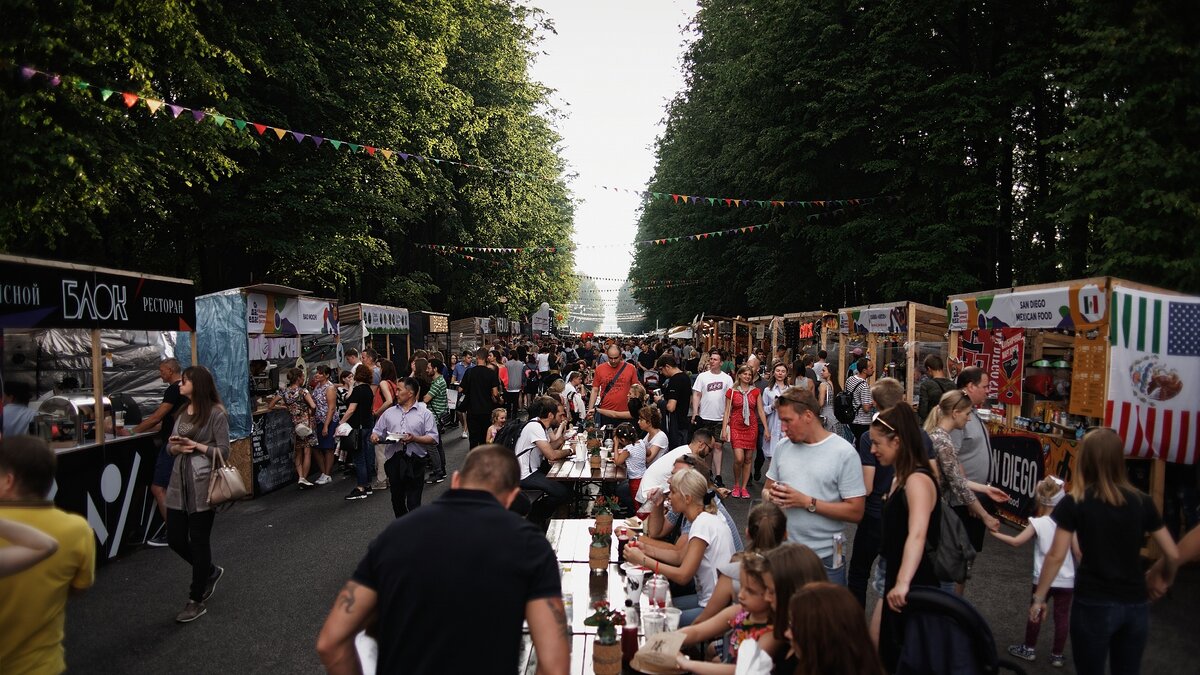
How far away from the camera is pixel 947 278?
58.7ft

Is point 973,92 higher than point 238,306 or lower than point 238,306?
higher

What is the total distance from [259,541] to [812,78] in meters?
18.1

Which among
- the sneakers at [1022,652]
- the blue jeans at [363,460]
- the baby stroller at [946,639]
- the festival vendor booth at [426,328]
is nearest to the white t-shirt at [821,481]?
the baby stroller at [946,639]

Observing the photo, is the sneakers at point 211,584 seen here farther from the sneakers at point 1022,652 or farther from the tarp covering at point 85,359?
the sneakers at point 1022,652

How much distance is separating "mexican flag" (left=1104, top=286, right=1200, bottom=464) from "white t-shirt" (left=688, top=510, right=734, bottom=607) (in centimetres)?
532

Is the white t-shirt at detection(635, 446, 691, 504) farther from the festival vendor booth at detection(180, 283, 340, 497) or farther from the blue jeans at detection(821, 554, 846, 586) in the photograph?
the festival vendor booth at detection(180, 283, 340, 497)

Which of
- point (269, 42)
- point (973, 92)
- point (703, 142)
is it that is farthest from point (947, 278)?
point (269, 42)

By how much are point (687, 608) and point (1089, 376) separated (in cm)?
612

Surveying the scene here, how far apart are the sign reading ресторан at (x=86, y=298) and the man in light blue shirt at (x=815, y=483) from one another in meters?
6.81

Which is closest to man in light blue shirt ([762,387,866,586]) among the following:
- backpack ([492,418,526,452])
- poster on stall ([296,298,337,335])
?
backpack ([492,418,526,452])

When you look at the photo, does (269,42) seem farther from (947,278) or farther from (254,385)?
Result: (947,278)

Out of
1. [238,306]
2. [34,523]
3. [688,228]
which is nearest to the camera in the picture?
[34,523]

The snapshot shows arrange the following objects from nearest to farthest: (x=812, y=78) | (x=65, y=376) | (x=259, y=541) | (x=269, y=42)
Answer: (x=259, y=541), (x=65, y=376), (x=269, y=42), (x=812, y=78)

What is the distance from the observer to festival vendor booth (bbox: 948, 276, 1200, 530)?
688 centimetres
